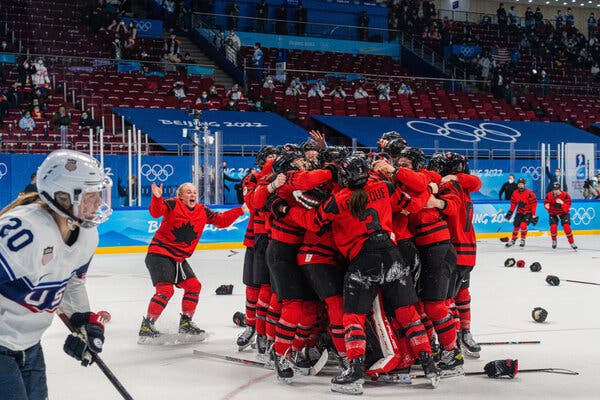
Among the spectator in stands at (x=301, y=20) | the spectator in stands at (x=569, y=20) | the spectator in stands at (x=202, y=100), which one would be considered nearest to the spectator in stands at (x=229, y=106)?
the spectator in stands at (x=202, y=100)

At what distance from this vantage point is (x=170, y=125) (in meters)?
20.6

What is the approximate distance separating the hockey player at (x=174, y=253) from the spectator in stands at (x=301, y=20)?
77.4ft

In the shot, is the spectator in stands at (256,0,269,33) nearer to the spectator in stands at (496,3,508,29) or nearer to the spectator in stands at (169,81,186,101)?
the spectator in stands at (169,81,186,101)

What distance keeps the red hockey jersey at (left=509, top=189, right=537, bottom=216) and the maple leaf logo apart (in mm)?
10979

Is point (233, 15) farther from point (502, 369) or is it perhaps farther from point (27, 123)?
point (502, 369)

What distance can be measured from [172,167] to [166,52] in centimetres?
889

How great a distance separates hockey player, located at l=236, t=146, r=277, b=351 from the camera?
647 cm

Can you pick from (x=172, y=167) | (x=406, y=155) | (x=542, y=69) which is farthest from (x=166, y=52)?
(x=406, y=155)

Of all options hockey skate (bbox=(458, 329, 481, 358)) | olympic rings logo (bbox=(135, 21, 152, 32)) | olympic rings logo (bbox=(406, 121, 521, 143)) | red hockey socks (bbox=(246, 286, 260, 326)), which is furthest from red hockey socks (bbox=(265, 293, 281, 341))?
olympic rings logo (bbox=(135, 21, 152, 32))

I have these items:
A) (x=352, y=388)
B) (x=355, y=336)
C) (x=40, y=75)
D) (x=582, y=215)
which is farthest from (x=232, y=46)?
(x=352, y=388)

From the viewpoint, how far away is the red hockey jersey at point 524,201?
55.4 feet

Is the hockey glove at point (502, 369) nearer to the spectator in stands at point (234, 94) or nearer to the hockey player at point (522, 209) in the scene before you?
the hockey player at point (522, 209)

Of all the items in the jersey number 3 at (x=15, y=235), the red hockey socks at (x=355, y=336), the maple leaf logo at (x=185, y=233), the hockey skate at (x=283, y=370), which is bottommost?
the hockey skate at (x=283, y=370)

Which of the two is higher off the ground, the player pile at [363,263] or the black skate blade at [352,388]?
the player pile at [363,263]
